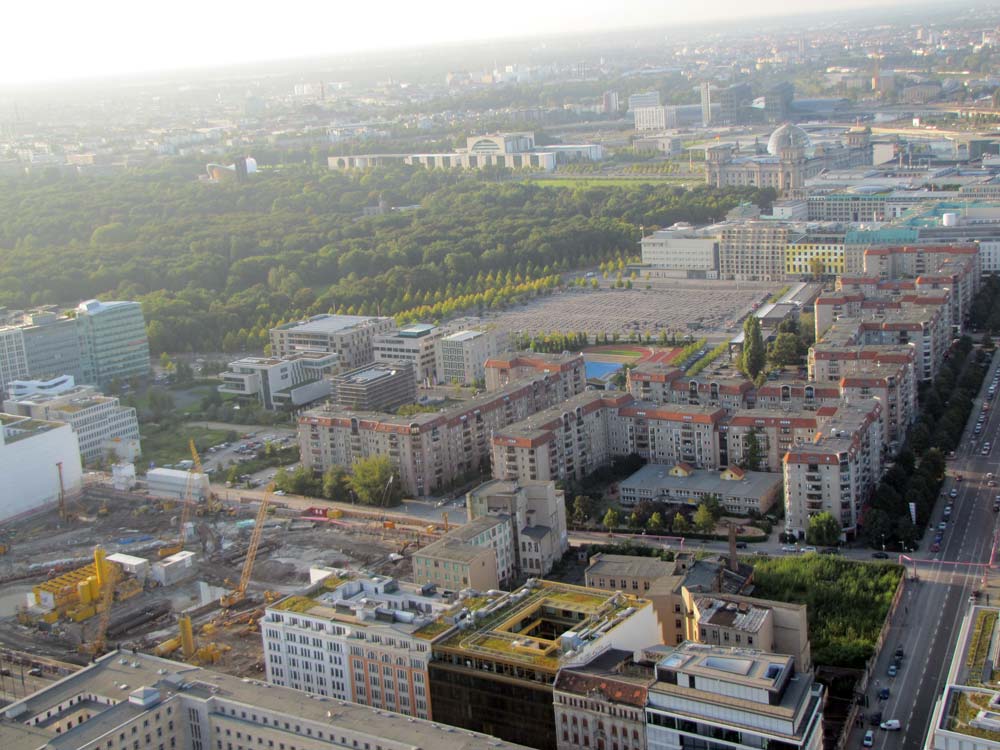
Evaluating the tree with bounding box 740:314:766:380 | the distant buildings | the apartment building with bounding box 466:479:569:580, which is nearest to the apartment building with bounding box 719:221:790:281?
the tree with bounding box 740:314:766:380

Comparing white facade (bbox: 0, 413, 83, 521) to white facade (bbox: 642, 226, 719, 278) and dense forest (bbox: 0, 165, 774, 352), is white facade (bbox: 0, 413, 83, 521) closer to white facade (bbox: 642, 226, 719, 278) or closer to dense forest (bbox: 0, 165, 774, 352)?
dense forest (bbox: 0, 165, 774, 352)

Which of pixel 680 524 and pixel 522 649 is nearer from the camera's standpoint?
pixel 522 649

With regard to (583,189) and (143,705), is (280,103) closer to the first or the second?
(583,189)

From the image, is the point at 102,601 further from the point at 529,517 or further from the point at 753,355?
the point at 753,355

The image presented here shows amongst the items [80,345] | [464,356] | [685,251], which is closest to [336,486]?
[464,356]

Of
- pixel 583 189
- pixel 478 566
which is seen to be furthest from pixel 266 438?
pixel 583 189

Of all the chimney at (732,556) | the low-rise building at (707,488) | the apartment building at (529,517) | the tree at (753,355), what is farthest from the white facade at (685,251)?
the chimney at (732,556)

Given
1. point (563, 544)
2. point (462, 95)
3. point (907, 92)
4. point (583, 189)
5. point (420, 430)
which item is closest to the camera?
point (563, 544)

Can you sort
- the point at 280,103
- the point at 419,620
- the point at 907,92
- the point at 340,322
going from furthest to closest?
the point at 280,103 < the point at 907,92 < the point at 340,322 < the point at 419,620
